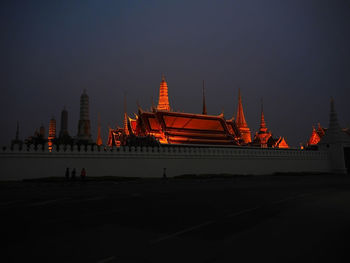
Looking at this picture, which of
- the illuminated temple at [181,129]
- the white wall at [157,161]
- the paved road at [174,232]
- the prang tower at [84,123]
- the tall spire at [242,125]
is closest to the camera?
the paved road at [174,232]

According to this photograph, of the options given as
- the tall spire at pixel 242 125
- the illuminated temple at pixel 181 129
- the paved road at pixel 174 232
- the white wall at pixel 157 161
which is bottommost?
the paved road at pixel 174 232

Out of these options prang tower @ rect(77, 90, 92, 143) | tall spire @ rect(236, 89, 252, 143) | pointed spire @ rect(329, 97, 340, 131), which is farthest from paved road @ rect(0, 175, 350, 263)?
Result: tall spire @ rect(236, 89, 252, 143)

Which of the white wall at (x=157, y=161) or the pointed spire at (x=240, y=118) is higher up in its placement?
the pointed spire at (x=240, y=118)

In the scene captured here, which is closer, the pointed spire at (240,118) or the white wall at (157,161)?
the white wall at (157,161)

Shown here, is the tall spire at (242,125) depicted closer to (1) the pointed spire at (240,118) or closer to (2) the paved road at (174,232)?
(1) the pointed spire at (240,118)

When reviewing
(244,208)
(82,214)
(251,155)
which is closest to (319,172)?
(251,155)

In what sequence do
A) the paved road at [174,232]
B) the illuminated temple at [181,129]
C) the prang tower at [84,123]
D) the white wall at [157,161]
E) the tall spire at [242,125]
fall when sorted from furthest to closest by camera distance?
1. the tall spire at [242,125]
2. the prang tower at [84,123]
3. the illuminated temple at [181,129]
4. the white wall at [157,161]
5. the paved road at [174,232]

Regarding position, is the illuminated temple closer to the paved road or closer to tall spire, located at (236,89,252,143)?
the paved road

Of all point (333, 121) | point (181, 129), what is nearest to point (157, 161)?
point (181, 129)

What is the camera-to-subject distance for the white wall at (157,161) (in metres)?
21.5

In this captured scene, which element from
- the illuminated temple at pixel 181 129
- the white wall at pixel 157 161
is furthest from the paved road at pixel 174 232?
the illuminated temple at pixel 181 129

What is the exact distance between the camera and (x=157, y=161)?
2589 centimetres

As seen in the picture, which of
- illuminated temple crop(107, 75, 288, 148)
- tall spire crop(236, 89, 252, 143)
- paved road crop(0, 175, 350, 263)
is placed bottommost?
paved road crop(0, 175, 350, 263)

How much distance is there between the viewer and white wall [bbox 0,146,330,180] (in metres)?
21.5
